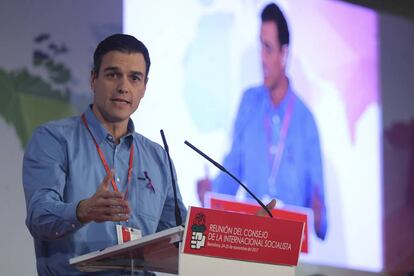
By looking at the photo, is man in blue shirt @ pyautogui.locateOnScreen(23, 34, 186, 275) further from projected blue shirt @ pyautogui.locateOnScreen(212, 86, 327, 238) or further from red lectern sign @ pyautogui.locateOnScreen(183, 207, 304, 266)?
projected blue shirt @ pyautogui.locateOnScreen(212, 86, 327, 238)

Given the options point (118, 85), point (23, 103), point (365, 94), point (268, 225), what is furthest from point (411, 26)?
point (268, 225)

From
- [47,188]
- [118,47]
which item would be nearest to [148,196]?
[47,188]

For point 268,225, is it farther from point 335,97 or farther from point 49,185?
point 335,97

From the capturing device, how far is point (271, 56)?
17.3 feet

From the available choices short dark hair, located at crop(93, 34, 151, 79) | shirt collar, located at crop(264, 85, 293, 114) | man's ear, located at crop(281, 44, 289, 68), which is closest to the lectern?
short dark hair, located at crop(93, 34, 151, 79)

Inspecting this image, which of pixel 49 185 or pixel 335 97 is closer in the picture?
pixel 49 185

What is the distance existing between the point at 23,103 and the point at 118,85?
150cm

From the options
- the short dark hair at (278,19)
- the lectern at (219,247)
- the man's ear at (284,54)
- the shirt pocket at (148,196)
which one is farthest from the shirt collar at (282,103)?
the lectern at (219,247)

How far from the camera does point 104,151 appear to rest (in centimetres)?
299

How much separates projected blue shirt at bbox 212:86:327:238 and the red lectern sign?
7.68 ft

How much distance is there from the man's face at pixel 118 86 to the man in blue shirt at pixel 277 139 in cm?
193

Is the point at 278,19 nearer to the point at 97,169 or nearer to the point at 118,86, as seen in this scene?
the point at 118,86

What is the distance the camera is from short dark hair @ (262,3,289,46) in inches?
208

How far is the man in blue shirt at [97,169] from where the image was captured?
2.69m
